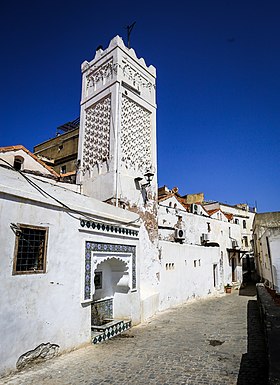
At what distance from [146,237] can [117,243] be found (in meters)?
2.32

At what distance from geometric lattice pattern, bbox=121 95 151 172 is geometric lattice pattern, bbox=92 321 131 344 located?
532 cm

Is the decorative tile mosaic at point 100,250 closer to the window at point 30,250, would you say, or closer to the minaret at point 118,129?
the window at point 30,250

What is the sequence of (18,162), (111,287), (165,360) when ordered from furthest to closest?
(18,162), (111,287), (165,360)

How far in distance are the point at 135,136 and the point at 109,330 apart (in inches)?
279

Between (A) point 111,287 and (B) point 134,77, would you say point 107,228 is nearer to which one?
(A) point 111,287

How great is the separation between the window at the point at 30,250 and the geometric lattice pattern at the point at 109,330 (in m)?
2.54

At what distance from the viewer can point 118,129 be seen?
10133mm

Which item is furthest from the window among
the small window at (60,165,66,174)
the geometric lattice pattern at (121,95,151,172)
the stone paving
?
the small window at (60,165,66,174)

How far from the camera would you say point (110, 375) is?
4.88 m

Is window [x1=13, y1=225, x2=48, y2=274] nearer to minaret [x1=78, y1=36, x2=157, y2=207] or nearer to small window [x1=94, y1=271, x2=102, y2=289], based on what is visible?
small window [x1=94, y1=271, x2=102, y2=289]

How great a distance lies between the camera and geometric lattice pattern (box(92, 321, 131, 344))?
6.86 m

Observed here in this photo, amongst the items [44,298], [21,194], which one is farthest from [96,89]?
[44,298]

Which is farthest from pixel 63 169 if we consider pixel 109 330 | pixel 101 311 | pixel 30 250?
pixel 30 250

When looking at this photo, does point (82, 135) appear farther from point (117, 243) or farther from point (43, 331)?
point (43, 331)
